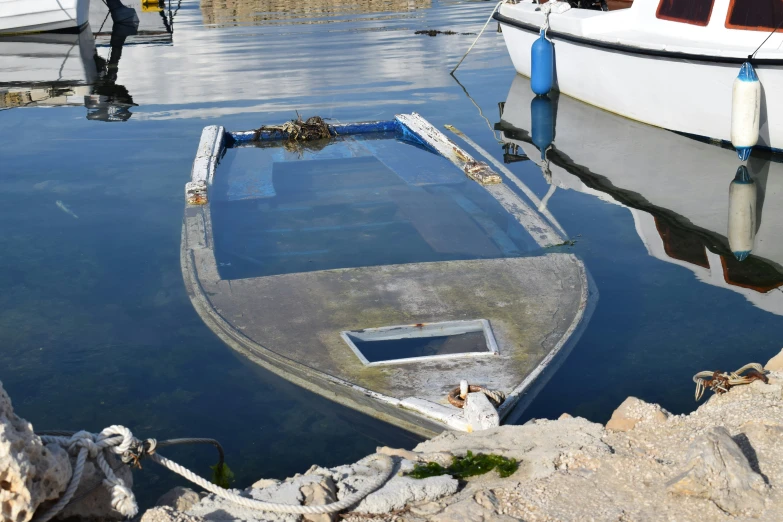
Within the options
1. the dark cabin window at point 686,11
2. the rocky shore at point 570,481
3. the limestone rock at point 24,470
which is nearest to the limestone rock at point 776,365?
the rocky shore at point 570,481

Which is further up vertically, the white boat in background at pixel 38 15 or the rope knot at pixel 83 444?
the rope knot at pixel 83 444

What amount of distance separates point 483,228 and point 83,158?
4772 mm

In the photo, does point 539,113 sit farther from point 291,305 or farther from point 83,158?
point 291,305

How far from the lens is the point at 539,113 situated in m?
11.2

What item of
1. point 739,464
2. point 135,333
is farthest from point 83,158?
point 739,464

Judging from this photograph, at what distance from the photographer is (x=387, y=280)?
5426mm

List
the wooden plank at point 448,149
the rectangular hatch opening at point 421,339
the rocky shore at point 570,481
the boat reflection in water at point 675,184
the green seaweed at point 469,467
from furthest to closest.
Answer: the wooden plank at point 448,149 → the boat reflection in water at point 675,184 → the rectangular hatch opening at point 421,339 → the green seaweed at point 469,467 → the rocky shore at point 570,481

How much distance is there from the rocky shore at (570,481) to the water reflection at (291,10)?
19.9m

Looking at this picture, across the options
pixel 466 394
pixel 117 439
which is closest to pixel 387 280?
pixel 466 394

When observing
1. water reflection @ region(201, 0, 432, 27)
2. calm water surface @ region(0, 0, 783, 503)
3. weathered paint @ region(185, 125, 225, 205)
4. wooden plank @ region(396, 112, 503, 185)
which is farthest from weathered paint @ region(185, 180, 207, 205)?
water reflection @ region(201, 0, 432, 27)

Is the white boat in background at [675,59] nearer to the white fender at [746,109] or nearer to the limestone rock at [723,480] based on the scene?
the white fender at [746,109]

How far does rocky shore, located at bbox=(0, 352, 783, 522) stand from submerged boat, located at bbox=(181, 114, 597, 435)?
565 millimetres

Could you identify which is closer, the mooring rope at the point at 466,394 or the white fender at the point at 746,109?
the mooring rope at the point at 466,394

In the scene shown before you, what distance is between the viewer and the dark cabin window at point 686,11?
897 cm
